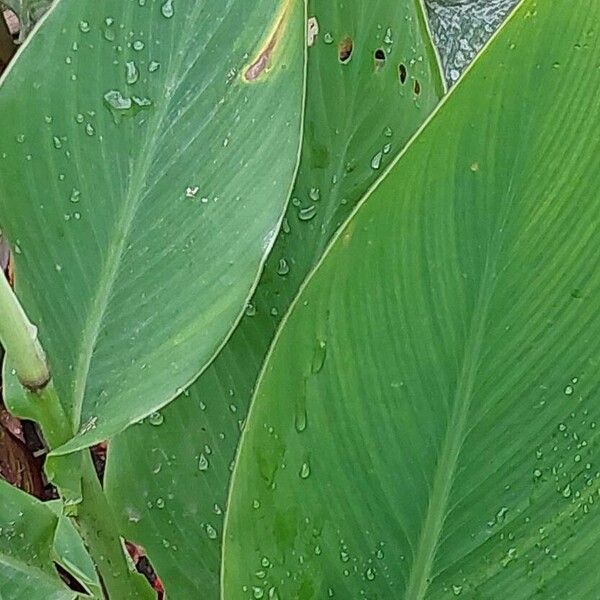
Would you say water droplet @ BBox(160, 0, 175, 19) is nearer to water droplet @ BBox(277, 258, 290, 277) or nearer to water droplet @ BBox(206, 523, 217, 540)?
water droplet @ BBox(277, 258, 290, 277)

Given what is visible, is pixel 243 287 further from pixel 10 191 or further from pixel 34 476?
pixel 34 476

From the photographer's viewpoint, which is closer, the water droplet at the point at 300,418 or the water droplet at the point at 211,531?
the water droplet at the point at 300,418

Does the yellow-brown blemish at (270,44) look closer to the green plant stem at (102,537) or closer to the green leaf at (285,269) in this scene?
the green leaf at (285,269)

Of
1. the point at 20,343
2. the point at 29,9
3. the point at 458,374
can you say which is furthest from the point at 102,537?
the point at 29,9

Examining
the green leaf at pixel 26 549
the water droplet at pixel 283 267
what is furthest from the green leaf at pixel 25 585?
the water droplet at pixel 283 267

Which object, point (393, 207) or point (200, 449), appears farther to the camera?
point (200, 449)

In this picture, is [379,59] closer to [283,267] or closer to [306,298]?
[283,267]

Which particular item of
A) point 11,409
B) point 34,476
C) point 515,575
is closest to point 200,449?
point 11,409

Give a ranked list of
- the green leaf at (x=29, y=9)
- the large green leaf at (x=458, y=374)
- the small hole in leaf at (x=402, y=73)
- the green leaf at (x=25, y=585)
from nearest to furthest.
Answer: the large green leaf at (x=458, y=374) → the green leaf at (x=25, y=585) → the small hole in leaf at (x=402, y=73) → the green leaf at (x=29, y=9)
